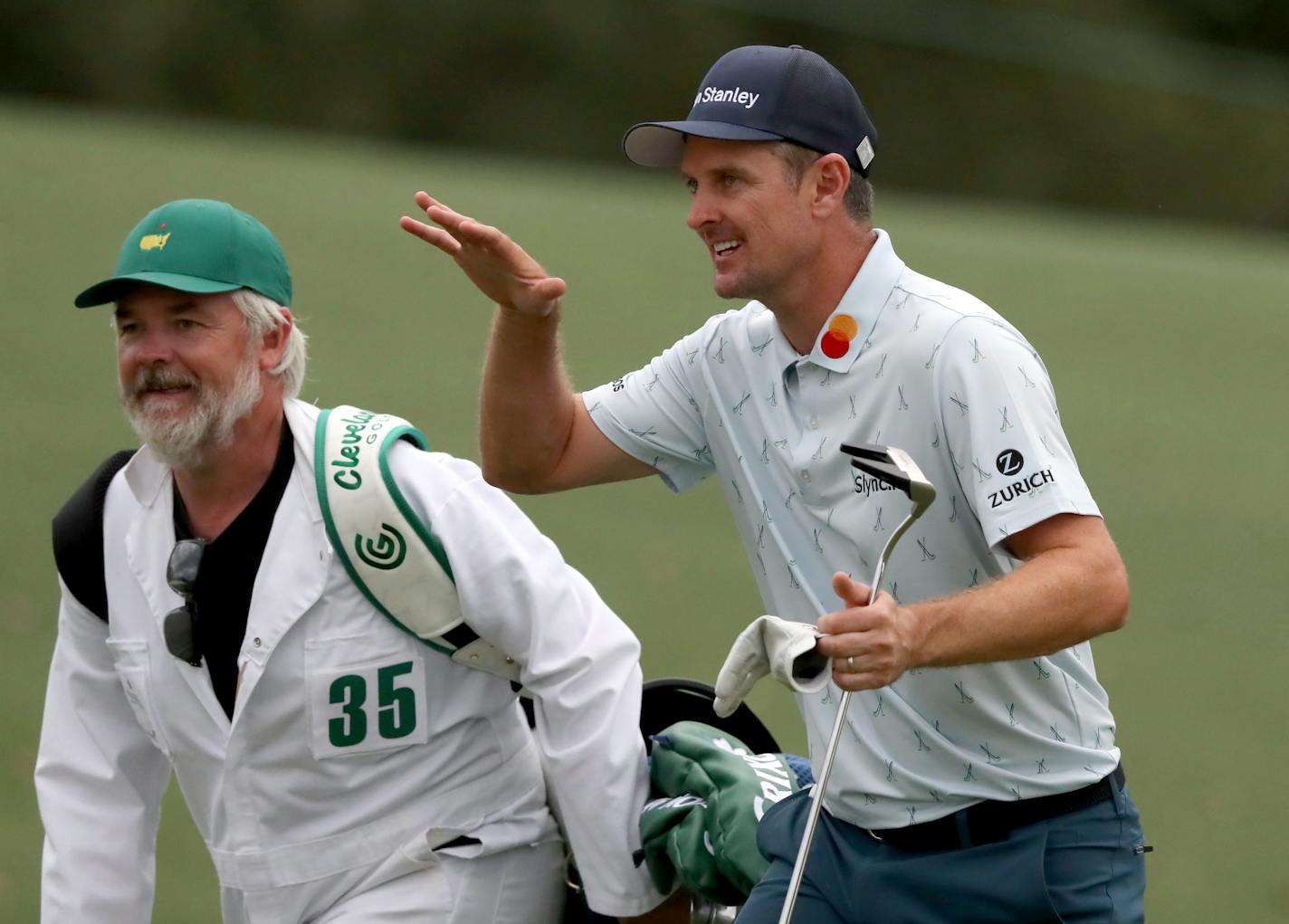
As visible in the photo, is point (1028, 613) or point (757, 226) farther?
point (757, 226)

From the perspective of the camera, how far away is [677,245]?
20.5 metres

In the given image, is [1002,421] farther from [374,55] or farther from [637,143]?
[374,55]

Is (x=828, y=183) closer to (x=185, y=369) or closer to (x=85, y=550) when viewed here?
(x=185, y=369)

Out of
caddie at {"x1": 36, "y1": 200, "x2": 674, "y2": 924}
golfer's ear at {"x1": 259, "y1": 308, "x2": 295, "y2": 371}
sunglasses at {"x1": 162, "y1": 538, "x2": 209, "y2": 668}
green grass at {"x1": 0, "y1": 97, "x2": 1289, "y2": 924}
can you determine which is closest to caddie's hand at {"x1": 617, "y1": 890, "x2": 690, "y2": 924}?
caddie at {"x1": 36, "y1": 200, "x2": 674, "y2": 924}

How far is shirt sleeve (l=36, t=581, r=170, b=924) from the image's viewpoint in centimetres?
472

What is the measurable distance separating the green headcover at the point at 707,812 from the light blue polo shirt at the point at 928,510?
0.96ft

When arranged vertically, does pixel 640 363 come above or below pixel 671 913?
above

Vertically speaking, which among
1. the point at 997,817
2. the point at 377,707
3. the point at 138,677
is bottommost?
the point at 997,817

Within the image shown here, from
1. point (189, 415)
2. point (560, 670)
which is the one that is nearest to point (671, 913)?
point (560, 670)

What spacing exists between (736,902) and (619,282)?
14175mm

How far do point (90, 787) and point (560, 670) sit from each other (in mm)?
1200

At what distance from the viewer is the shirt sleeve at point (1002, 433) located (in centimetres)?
366

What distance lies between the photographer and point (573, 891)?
484 centimetres

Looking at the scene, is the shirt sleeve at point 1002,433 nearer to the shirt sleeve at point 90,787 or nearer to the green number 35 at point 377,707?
the green number 35 at point 377,707
